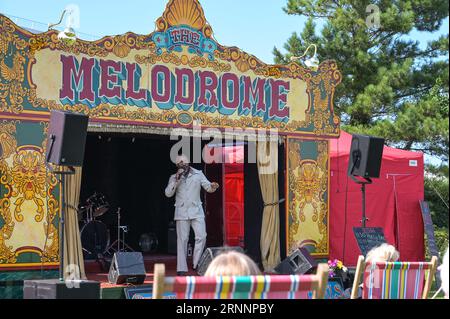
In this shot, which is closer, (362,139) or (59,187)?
(59,187)

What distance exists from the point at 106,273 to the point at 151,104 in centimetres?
238

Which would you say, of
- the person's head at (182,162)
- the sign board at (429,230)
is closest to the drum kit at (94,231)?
the person's head at (182,162)

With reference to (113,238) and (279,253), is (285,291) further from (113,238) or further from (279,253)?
(113,238)

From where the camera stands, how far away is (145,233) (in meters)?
12.9

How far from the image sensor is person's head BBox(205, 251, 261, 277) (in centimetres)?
344

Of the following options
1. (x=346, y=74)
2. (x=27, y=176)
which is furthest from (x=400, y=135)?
(x=27, y=176)

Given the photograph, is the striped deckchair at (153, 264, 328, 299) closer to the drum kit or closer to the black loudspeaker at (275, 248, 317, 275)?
the black loudspeaker at (275, 248, 317, 275)

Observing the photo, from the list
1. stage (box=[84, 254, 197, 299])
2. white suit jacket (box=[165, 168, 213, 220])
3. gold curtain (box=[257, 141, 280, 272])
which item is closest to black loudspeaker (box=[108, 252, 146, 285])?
stage (box=[84, 254, 197, 299])

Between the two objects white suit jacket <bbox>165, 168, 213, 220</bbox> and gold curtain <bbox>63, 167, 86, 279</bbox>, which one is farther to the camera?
white suit jacket <bbox>165, 168, 213, 220</bbox>

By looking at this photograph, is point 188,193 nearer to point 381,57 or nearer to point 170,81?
point 170,81

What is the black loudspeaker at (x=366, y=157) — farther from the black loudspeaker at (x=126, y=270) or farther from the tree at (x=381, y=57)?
the tree at (x=381, y=57)

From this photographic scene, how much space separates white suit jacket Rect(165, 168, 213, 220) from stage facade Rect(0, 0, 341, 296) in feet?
2.17

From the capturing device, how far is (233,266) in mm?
3451
